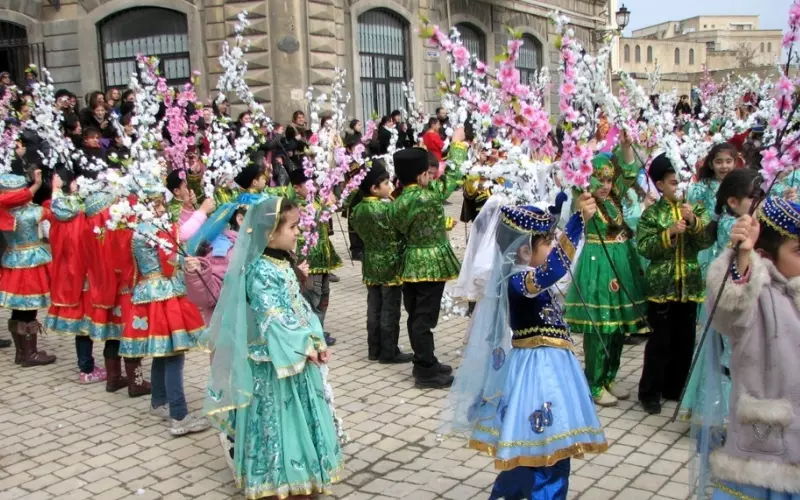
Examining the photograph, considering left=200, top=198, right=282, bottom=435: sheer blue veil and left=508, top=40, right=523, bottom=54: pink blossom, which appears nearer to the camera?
left=508, top=40, right=523, bottom=54: pink blossom

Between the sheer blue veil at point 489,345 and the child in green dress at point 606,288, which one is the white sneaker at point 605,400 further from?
the sheer blue veil at point 489,345

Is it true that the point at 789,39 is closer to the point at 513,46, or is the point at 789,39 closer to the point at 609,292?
the point at 513,46

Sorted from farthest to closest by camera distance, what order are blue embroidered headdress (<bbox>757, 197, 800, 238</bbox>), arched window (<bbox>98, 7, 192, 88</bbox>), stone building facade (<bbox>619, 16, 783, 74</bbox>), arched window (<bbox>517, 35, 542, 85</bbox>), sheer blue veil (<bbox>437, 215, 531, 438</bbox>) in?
stone building facade (<bbox>619, 16, 783, 74</bbox>) → arched window (<bbox>517, 35, 542, 85</bbox>) → arched window (<bbox>98, 7, 192, 88</bbox>) → sheer blue veil (<bbox>437, 215, 531, 438</bbox>) → blue embroidered headdress (<bbox>757, 197, 800, 238</bbox>)

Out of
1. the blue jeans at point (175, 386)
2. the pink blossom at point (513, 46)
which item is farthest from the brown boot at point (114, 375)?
the pink blossom at point (513, 46)

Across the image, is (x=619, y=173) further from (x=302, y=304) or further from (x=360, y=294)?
(x=360, y=294)

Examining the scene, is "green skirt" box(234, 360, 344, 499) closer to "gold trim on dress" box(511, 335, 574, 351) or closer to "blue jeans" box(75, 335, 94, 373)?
"gold trim on dress" box(511, 335, 574, 351)

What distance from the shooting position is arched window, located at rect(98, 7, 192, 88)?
55.5 feet

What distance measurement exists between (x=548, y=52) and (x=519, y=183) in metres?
22.6

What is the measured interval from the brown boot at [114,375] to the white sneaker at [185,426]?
47.3 inches

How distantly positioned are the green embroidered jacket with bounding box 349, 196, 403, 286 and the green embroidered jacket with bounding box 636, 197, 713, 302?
2137 millimetres

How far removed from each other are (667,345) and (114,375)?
172 inches

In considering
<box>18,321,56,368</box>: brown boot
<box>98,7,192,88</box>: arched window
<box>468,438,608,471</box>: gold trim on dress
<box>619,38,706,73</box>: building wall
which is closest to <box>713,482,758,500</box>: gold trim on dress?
<box>468,438,608,471</box>: gold trim on dress

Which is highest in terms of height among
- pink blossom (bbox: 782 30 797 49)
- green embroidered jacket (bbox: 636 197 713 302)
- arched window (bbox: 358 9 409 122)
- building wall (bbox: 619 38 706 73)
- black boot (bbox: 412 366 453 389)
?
building wall (bbox: 619 38 706 73)

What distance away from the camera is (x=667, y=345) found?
5.66 meters
